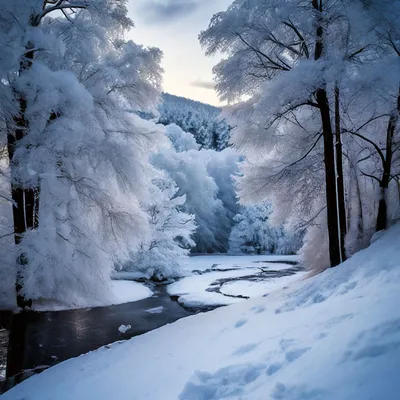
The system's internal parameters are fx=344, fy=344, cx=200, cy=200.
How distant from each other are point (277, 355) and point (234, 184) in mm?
6589

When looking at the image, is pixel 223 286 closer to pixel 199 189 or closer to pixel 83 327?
pixel 83 327

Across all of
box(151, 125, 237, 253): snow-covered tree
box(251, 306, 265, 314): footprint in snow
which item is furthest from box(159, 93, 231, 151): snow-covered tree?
box(251, 306, 265, 314): footprint in snow

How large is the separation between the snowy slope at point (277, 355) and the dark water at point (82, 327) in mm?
1435

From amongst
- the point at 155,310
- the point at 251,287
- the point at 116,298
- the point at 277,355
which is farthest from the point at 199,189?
the point at 277,355

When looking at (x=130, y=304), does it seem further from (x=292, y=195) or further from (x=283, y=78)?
(x=283, y=78)

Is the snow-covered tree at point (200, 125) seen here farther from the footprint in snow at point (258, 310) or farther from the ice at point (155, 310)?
the footprint in snow at point (258, 310)

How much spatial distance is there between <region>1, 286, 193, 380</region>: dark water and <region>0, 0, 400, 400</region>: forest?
0.11 m

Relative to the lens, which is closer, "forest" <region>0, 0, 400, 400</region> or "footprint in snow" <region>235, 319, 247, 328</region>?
"forest" <region>0, 0, 400, 400</region>

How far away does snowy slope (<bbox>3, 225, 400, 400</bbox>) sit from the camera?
91.6 inches

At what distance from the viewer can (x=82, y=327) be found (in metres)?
7.86

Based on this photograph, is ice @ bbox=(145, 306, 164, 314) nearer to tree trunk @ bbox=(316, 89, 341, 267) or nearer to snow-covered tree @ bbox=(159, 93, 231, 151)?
tree trunk @ bbox=(316, 89, 341, 267)

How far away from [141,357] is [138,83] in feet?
25.1

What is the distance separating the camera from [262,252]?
100 ft

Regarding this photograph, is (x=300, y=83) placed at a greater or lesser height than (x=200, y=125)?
lesser
